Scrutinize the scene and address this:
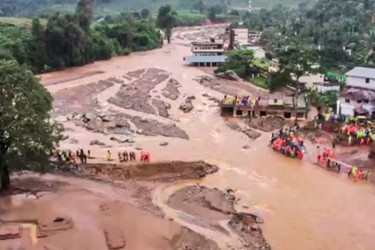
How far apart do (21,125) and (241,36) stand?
306 feet

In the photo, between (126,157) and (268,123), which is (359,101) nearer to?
(268,123)

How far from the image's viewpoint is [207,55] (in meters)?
87.5

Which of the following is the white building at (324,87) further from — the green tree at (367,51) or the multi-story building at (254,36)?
the multi-story building at (254,36)

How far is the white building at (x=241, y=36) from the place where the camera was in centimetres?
10798

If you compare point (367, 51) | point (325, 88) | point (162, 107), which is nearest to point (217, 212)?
point (162, 107)

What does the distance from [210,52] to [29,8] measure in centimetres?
10558

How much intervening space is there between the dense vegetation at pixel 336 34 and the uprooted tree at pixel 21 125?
4655 cm

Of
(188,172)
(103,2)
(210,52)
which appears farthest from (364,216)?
(103,2)

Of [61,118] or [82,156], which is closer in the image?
[82,156]

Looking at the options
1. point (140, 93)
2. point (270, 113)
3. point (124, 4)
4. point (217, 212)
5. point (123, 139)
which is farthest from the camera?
point (124, 4)

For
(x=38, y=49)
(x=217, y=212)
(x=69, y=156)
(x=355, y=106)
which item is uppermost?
(x=38, y=49)

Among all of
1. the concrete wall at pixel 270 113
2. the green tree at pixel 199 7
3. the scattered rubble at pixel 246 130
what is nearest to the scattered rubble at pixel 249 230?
the scattered rubble at pixel 246 130

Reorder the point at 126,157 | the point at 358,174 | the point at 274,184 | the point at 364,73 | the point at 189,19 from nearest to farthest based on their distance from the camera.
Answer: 1. the point at 274,184
2. the point at 358,174
3. the point at 126,157
4. the point at 364,73
5. the point at 189,19

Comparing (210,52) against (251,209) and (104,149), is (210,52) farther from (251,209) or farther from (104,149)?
(251,209)
